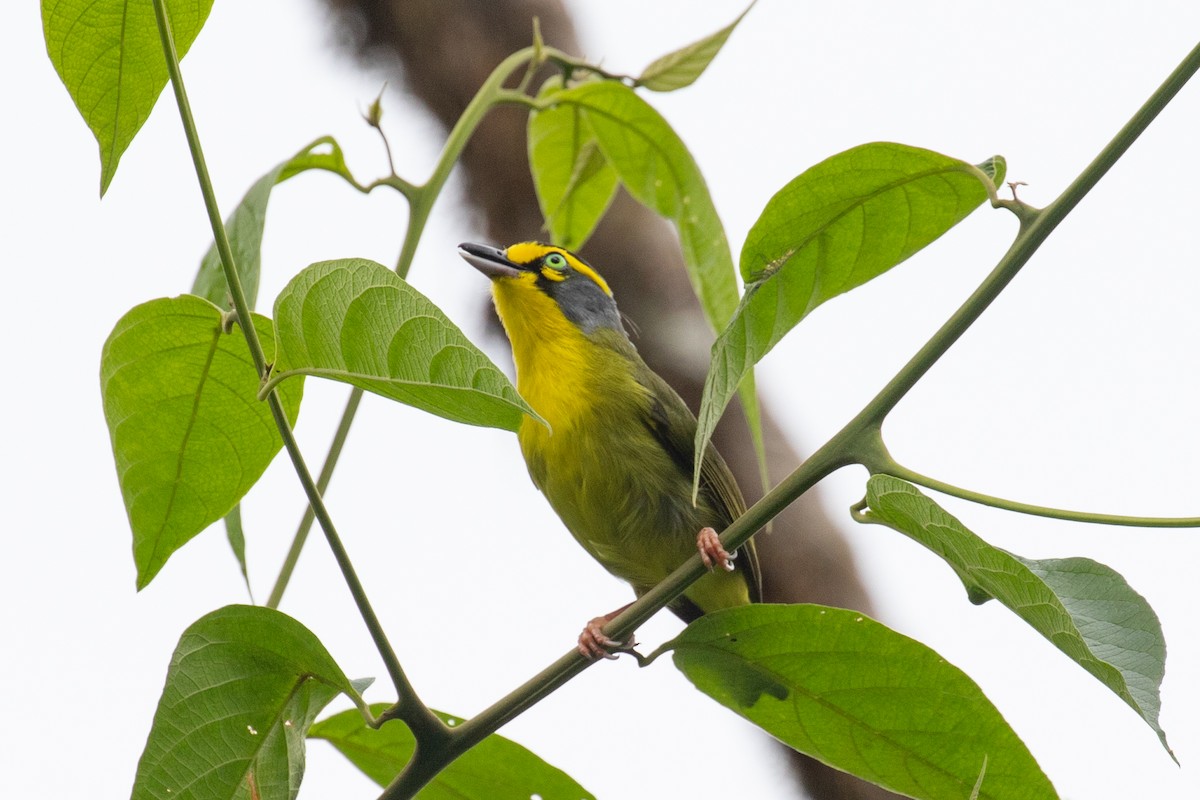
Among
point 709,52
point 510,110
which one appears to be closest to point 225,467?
point 709,52

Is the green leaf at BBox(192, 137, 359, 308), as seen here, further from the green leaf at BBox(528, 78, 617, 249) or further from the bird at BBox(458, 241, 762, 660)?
the bird at BBox(458, 241, 762, 660)

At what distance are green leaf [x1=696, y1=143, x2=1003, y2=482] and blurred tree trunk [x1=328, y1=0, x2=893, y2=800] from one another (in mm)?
2752

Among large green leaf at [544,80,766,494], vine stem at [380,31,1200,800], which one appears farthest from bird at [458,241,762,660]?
vine stem at [380,31,1200,800]

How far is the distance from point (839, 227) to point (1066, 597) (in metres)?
0.46

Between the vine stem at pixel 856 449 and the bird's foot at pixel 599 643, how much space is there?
0.03 metres

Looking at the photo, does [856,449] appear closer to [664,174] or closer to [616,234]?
[664,174]

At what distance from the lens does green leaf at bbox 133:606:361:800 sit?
4.71ft

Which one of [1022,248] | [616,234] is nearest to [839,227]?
[1022,248]

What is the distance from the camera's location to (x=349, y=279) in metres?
1.26

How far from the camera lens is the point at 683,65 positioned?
2242mm

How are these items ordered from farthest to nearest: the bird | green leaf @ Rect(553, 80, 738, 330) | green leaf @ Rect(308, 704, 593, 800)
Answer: the bird < green leaf @ Rect(553, 80, 738, 330) < green leaf @ Rect(308, 704, 593, 800)

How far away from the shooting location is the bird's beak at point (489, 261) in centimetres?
332

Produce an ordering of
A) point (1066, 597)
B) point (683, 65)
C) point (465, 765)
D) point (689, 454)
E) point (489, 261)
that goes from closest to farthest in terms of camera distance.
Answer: point (1066, 597), point (465, 765), point (683, 65), point (689, 454), point (489, 261)

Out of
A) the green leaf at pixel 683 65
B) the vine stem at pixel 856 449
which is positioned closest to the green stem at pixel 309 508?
the vine stem at pixel 856 449
